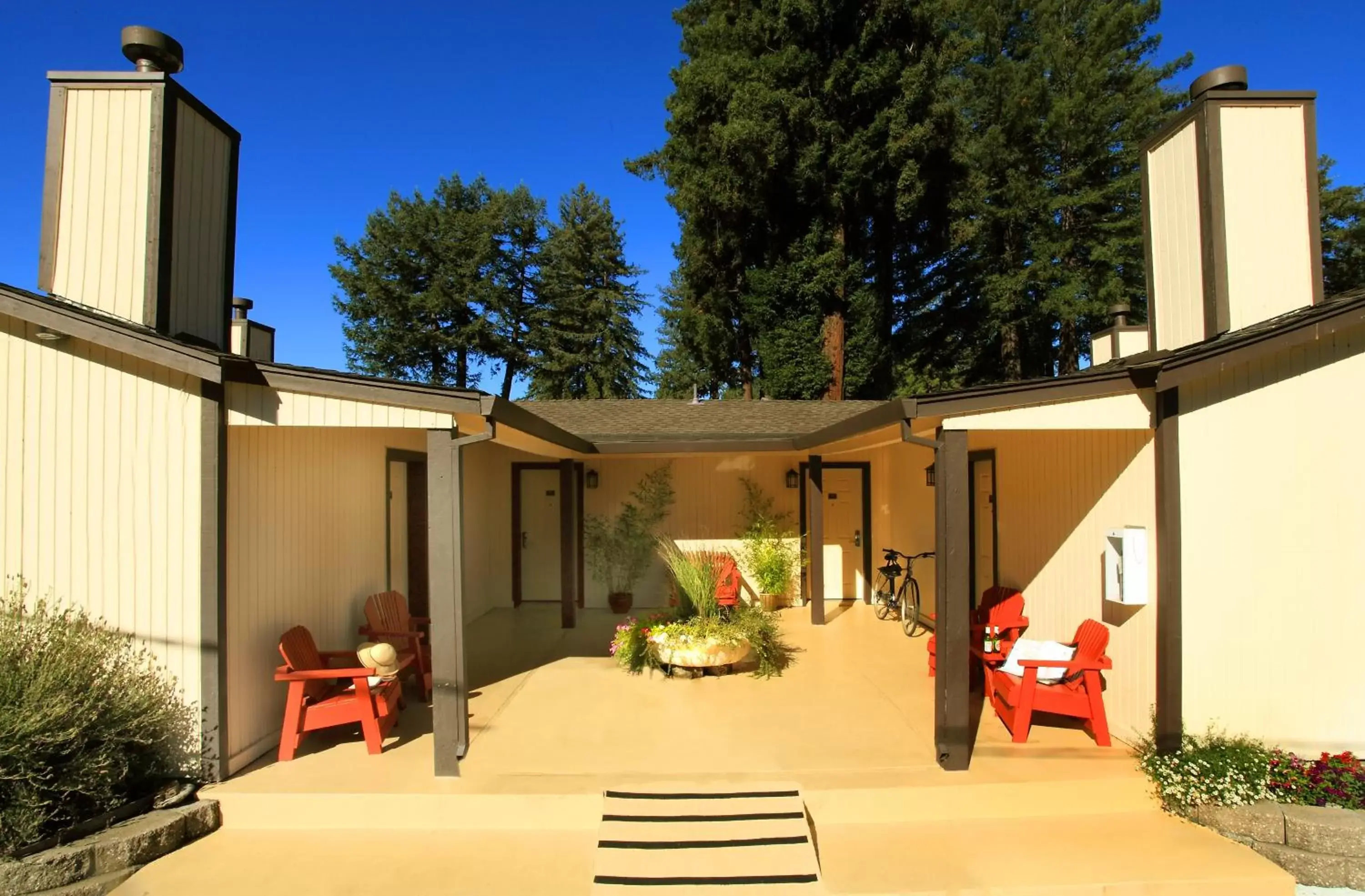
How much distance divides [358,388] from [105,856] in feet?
8.57

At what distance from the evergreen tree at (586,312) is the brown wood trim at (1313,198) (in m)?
22.7

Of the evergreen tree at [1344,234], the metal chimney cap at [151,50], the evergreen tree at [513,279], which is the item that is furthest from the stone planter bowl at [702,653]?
the evergreen tree at [513,279]

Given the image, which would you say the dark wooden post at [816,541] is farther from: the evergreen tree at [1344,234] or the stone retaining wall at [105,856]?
the evergreen tree at [1344,234]

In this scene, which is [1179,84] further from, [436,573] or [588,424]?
[436,573]

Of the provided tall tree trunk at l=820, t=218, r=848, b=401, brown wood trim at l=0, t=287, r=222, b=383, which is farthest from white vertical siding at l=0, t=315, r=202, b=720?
tall tree trunk at l=820, t=218, r=848, b=401

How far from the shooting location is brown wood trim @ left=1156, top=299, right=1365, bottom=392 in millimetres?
3658

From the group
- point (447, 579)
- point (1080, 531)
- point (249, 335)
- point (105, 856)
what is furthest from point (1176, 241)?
point (249, 335)

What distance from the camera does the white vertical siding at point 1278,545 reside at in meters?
3.85

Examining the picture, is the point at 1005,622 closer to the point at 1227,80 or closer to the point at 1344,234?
the point at 1227,80

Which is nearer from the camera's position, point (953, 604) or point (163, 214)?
point (953, 604)

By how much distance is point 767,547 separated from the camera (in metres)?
9.05

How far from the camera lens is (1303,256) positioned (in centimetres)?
451

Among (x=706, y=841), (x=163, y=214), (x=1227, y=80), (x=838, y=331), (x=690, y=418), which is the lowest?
(x=706, y=841)

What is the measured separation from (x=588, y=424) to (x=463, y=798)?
547cm
